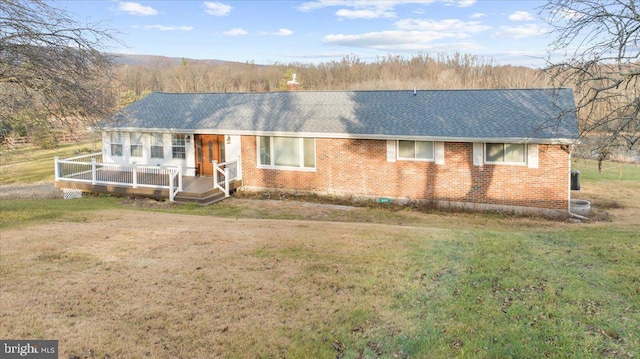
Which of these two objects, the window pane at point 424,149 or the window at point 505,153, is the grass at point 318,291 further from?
the window pane at point 424,149

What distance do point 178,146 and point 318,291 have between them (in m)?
14.9

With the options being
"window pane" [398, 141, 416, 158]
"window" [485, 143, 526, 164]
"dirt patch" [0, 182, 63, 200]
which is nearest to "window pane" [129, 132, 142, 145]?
"dirt patch" [0, 182, 63, 200]

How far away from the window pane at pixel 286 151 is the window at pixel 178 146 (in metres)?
4.28

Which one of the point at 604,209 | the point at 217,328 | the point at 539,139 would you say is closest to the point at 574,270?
the point at 217,328

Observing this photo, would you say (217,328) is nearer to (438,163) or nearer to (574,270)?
(574,270)

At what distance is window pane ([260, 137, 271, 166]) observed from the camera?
18719 mm

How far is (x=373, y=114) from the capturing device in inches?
727

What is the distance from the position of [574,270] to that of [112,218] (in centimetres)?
1156

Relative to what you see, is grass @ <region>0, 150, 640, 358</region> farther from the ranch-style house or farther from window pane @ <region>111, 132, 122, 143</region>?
window pane @ <region>111, 132, 122, 143</region>

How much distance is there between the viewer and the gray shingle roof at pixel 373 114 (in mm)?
15656

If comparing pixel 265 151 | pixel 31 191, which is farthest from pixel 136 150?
pixel 265 151

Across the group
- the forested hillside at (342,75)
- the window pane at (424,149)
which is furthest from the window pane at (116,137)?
the forested hillside at (342,75)

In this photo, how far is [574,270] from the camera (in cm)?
779

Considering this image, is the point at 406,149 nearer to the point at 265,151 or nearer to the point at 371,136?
the point at 371,136
